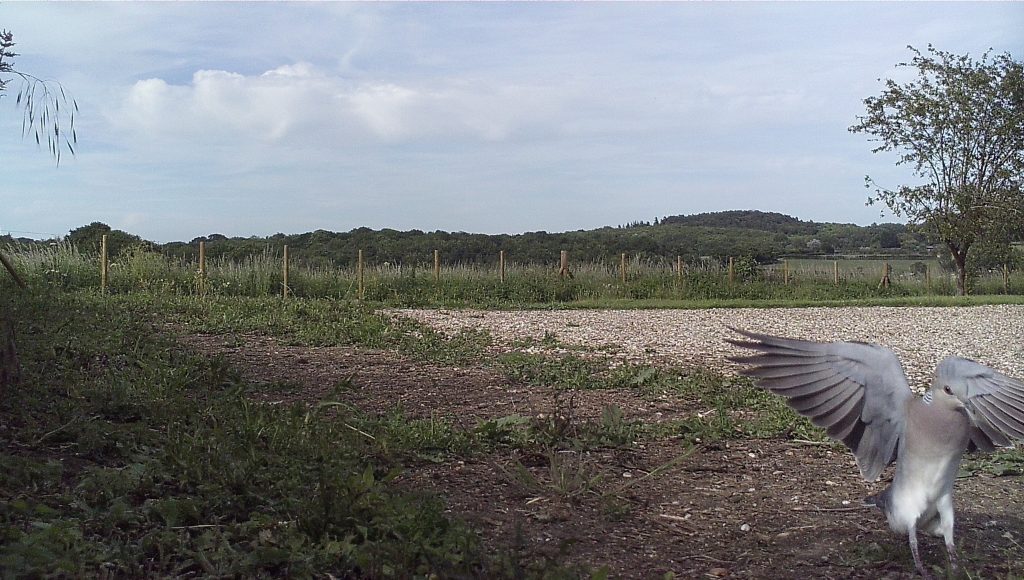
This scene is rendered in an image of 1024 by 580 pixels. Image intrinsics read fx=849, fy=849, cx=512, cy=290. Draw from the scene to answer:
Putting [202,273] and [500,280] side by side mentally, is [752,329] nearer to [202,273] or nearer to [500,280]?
[500,280]

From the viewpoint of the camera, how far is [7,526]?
246 centimetres

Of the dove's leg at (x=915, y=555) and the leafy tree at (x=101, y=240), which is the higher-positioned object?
the leafy tree at (x=101, y=240)

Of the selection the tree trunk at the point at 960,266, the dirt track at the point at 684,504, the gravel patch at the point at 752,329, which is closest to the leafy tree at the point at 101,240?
the gravel patch at the point at 752,329

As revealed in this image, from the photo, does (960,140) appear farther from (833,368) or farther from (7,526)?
(7,526)

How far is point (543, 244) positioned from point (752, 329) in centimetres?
2443

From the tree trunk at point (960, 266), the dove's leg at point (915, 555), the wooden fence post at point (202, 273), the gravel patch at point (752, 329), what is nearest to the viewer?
the dove's leg at point (915, 555)

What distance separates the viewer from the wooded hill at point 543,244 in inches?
884

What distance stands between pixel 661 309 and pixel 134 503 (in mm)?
14916

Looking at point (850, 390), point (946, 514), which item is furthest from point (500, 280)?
point (946, 514)

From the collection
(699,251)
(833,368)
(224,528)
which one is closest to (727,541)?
(833,368)

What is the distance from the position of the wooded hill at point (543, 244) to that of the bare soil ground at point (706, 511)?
16.1 meters

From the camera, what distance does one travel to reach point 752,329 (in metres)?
12.4

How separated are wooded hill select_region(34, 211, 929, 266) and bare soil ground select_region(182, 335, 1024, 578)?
16059 millimetres

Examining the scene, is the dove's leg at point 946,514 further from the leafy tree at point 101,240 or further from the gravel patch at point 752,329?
the leafy tree at point 101,240
